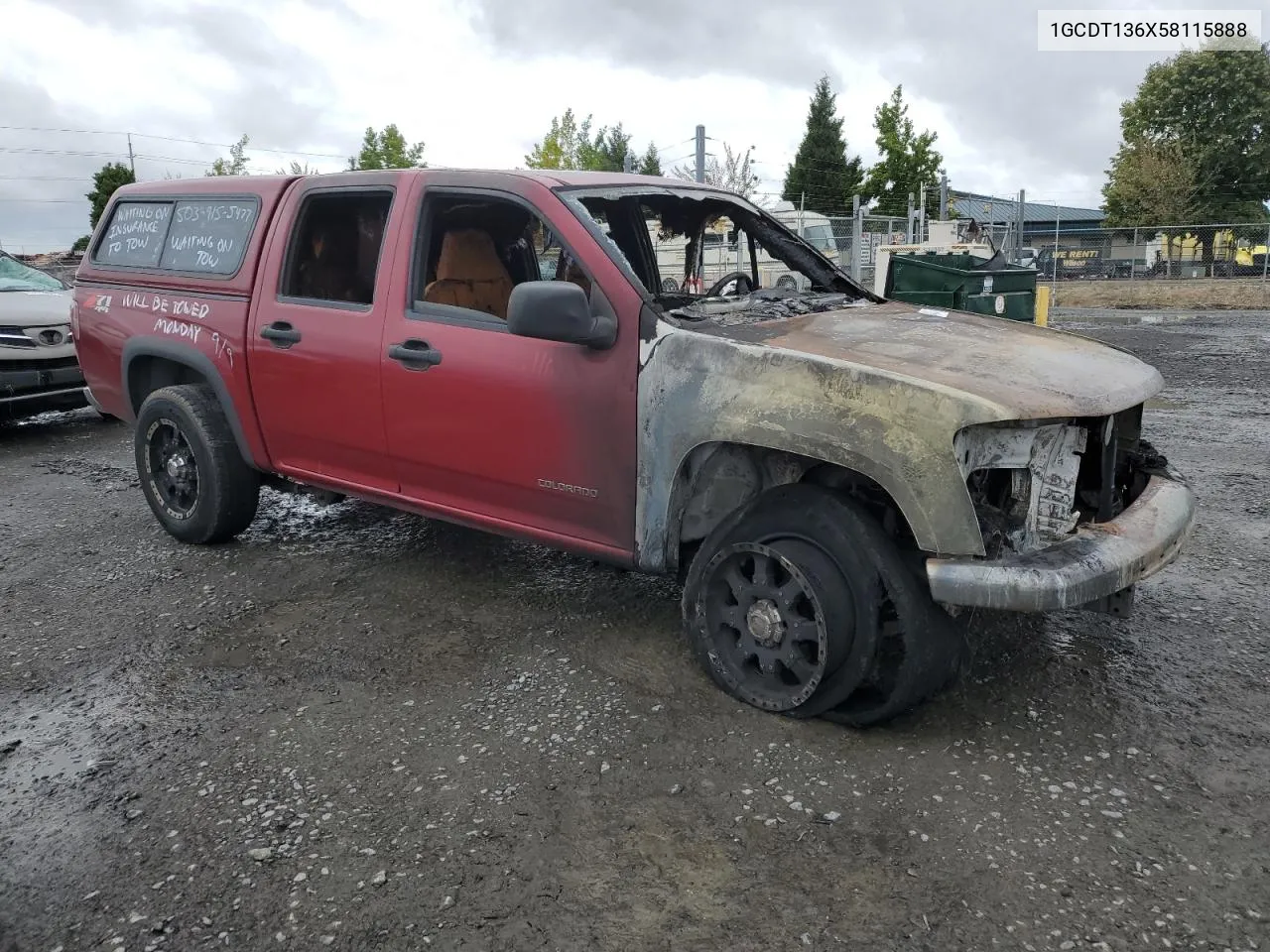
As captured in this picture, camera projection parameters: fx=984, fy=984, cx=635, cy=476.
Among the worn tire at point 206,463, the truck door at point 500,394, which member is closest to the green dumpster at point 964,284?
the truck door at point 500,394

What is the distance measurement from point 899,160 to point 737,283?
44.3 metres

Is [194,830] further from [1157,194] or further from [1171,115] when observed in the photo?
[1171,115]

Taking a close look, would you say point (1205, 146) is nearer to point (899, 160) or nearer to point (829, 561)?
point (899, 160)

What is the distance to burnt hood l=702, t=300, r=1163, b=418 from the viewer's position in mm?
2879

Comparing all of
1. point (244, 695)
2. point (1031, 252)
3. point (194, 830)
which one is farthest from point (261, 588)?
point (1031, 252)

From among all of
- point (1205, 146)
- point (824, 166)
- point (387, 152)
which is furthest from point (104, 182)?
point (1205, 146)

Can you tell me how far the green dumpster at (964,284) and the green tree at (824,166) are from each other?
37469 mm

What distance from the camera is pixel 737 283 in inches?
173

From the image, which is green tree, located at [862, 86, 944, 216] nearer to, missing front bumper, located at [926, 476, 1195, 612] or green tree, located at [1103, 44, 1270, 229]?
green tree, located at [1103, 44, 1270, 229]

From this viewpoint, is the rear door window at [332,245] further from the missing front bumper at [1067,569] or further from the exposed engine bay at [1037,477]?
the missing front bumper at [1067,569]

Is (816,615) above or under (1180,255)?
under

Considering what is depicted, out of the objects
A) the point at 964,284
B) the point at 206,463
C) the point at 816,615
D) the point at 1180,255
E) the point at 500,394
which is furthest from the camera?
the point at 1180,255

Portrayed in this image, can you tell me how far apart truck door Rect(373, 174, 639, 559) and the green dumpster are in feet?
25.6

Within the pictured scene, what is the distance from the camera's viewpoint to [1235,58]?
4506 cm
